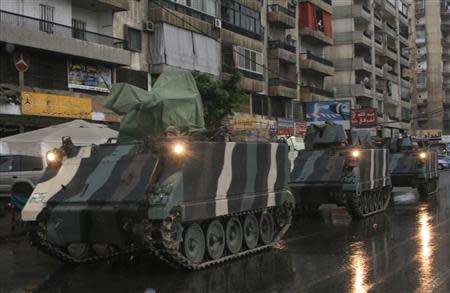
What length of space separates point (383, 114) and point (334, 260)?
57.6m

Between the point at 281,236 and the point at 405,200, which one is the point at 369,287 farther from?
the point at 405,200

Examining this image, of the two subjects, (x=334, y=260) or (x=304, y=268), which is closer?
(x=304, y=268)

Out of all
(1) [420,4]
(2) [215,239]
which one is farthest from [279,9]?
(1) [420,4]

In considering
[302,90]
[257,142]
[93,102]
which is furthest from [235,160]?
[302,90]

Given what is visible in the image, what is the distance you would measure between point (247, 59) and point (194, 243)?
1162 inches

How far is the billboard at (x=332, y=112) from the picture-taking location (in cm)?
3809

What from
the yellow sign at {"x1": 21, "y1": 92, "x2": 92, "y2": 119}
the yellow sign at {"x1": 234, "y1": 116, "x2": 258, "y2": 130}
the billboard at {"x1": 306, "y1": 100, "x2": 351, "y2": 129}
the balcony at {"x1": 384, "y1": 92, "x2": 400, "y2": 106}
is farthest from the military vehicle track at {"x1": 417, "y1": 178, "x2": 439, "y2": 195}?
the balcony at {"x1": 384, "y1": 92, "x2": 400, "y2": 106}

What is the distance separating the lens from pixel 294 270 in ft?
29.8

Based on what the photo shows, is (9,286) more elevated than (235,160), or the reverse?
(235,160)

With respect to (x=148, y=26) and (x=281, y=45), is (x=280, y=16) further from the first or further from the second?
(x=148, y=26)

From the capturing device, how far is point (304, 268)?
9.23 m

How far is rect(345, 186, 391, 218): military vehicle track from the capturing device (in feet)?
50.4

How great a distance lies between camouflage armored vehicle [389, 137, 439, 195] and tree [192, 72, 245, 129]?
720 centimetres

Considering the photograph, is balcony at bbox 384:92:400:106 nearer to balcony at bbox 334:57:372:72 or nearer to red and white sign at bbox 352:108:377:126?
balcony at bbox 334:57:372:72
